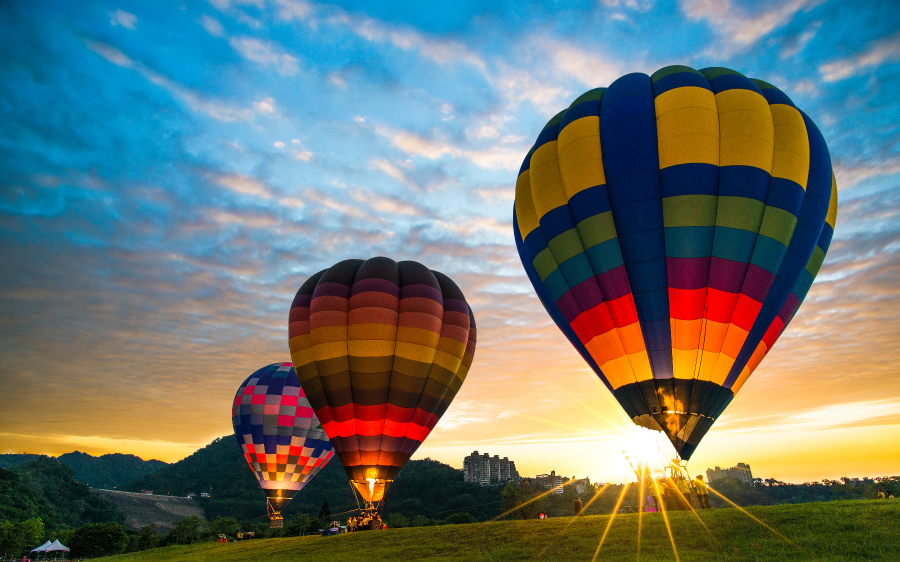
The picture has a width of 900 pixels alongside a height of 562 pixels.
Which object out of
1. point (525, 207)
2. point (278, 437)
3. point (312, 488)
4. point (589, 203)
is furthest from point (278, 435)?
point (312, 488)

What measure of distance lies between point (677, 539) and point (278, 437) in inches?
907

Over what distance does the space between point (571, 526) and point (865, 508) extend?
550 centimetres

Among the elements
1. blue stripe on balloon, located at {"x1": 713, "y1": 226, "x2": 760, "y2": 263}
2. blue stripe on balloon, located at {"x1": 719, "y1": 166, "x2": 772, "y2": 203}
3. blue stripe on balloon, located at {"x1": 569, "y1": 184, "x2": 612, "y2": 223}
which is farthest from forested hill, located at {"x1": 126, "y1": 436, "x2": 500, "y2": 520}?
blue stripe on balloon, located at {"x1": 719, "y1": 166, "x2": 772, "y2": 203}

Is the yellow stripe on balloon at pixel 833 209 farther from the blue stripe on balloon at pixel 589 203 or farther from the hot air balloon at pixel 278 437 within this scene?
the hot air balloon at pixel 278 437

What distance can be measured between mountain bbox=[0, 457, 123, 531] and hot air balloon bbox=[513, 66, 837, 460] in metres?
74.0

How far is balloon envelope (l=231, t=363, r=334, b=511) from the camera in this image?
26.6m

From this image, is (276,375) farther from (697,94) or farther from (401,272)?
(697,94)

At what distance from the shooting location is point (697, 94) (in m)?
12.3

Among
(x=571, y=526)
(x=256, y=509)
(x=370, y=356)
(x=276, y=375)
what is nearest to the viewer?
(x=571, y=526)

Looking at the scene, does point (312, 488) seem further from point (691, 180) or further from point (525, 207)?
point (691, 180)

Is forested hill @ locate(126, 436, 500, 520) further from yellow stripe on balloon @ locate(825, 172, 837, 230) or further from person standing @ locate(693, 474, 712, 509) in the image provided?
yellow stripe on balloon @ locate(825, 172, 837, 230)

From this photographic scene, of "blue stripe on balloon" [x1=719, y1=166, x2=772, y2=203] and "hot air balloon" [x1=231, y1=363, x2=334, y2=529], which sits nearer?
"blue stripe on balloon" [x1=719, y1=166, x2=772, y2=203]

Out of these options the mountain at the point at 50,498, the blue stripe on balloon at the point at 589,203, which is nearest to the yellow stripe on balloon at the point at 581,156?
the blue stripe on balloon at the point at 589,203

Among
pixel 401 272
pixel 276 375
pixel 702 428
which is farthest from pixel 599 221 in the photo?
pixel 276 375
